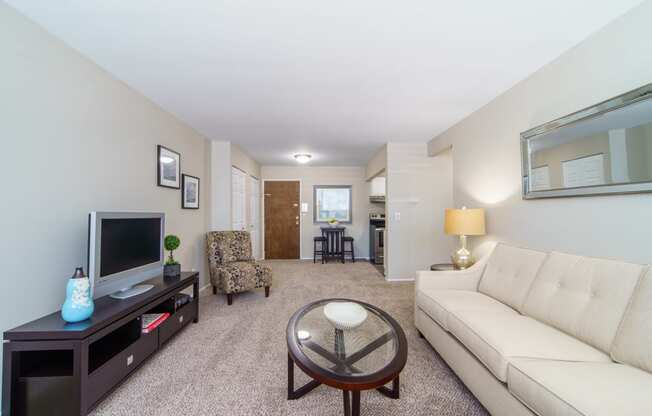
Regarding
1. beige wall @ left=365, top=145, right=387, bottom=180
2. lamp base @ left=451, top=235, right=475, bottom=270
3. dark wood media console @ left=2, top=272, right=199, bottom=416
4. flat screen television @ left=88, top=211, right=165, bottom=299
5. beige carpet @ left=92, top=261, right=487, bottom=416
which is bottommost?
beige carpet @ left=92, top=261, right=487, bottom=416

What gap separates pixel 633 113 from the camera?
57.4 inches

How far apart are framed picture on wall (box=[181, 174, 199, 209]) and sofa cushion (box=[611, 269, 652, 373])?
13.0ft

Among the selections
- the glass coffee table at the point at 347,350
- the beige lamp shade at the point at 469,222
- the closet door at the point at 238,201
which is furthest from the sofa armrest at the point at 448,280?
the closet door at the point at 238,201

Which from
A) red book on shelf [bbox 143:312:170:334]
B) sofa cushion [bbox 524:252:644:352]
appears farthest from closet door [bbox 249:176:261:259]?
sofa cushion [bbox 524:252:644:352]

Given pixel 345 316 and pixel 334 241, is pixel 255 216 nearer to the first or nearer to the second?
pixel 334 241

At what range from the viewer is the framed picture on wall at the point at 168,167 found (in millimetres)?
2797

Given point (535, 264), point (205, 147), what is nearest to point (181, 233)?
point (205, 147)

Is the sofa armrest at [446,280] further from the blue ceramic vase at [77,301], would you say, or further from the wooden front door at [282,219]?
the wooden front door at [282,219]

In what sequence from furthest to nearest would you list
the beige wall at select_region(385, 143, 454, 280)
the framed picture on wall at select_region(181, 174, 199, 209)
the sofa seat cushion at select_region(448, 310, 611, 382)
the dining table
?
the dining table → the beige wall at select_region(385, 143, 454, 280) → the framed picture on wall at select_region(181, 174, 199, 209) → the sofa seat cushion at select_region(448, 310, 611, 382)

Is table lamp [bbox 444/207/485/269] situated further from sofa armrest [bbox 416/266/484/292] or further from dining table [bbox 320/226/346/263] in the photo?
dining table [bbox 320/226/346/263]

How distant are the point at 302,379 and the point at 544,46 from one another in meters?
2.92

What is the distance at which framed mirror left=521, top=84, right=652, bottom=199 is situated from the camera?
1423 mm

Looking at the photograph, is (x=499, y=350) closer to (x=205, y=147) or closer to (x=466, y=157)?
(x=466, y=157)

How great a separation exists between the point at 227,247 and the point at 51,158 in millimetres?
2286
